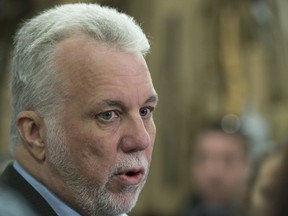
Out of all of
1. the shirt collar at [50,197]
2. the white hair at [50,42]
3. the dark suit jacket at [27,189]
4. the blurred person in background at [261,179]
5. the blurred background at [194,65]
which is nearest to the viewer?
the dark suit jacket at [27,189]

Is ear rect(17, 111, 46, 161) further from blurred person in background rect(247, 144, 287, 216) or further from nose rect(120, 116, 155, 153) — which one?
blurred person in background rect(247, 144, 287, 216)

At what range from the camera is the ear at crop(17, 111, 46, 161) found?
314cm

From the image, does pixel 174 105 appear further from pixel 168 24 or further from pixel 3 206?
pixel 3 206

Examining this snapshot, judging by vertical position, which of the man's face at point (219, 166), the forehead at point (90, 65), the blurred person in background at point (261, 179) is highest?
the forehead at point (90, 65)

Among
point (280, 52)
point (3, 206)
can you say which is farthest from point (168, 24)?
point (3, 206)

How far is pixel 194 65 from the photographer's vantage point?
35.4 feet

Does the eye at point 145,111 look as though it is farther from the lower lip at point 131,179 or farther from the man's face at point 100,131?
the lower lip at point 131,179

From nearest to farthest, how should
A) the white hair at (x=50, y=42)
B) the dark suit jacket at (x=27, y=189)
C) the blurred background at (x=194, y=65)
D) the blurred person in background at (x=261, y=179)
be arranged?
the dark suit jacket at (x=27, y=189) < the white hair at (x=50, y=42) < the blurred person in background at (x=261, y=179) < the blurred background at (x=194, y=65)

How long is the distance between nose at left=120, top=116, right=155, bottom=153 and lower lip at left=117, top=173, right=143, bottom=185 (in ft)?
0.25

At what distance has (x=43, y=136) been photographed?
3.15 meters

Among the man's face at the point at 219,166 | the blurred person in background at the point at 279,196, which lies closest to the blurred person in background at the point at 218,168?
the man's face at the point at 219,166

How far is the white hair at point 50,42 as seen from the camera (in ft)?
10.2

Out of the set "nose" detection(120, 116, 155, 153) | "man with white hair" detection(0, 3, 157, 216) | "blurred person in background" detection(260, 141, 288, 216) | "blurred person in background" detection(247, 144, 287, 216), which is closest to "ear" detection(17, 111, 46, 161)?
"man with white hair" detection(0, 3, 157, 216)

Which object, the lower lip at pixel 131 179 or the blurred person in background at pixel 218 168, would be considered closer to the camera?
the lower lip at pixel 131 179
